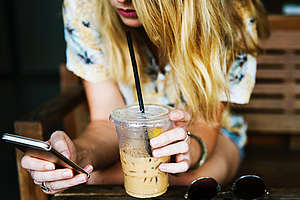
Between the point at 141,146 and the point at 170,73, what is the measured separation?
0.58 metres

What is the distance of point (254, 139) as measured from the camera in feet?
6.86

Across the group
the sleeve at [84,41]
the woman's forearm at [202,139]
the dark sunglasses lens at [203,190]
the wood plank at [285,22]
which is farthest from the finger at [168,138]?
the wood plank at [285,22]

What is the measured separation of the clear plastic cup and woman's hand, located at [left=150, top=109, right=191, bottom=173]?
0.07 ft

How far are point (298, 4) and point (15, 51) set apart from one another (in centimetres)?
489

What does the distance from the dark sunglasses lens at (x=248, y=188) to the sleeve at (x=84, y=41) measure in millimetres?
717

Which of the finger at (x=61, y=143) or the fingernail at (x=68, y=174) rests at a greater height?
the finger at (x=61, y=143)

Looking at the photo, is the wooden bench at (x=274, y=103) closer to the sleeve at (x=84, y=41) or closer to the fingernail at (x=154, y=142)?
the sleeve at (x=84, y=41)

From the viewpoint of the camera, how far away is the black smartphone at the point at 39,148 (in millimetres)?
601

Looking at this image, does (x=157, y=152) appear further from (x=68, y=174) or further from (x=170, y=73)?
(x=170, y=73)

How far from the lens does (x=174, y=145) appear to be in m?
0.79

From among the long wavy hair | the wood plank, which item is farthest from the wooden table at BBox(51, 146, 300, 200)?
the wood plank

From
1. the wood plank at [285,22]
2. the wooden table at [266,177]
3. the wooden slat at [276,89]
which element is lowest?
the wooden table at [266,177]

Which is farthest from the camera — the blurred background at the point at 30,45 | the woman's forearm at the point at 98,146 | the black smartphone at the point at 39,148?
the blurred background at the point at 30,45

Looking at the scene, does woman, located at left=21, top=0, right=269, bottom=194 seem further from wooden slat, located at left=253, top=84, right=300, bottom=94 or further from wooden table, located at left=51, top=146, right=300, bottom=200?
wooden slat, located at left=253, top=84, right=300, bottom=94
